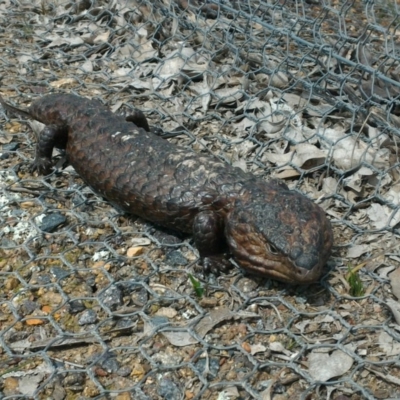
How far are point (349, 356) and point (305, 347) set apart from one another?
18cm

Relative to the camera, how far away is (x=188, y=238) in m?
3.85

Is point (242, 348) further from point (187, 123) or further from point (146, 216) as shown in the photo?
point (187, 123)

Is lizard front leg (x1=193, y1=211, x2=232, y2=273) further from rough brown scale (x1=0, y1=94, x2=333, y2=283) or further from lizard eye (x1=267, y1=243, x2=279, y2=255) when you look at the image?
lizard eye (x1=267, y1=243, x2=279, y2=255)

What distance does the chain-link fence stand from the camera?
307 cm

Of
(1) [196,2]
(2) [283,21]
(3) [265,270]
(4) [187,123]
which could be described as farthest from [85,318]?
(1) [196,2]

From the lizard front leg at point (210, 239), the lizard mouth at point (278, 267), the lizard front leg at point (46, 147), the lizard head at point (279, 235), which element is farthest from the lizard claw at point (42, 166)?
the lizard mouth at point (278, 267)

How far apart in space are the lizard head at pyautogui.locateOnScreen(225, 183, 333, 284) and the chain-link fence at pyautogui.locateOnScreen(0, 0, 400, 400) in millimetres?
169

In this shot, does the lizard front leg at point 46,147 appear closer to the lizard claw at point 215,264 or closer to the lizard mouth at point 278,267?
the lizard claw at point 215,264

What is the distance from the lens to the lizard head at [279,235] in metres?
3.23

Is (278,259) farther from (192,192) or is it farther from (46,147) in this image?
(46,147)

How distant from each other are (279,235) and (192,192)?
597 mm

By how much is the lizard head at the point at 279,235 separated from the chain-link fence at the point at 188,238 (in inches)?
6.7

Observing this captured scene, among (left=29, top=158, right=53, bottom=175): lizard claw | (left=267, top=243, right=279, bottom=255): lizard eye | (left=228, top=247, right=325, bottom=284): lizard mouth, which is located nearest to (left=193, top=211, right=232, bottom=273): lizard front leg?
(left=228, top=247, right=325, bottom=284): lizard mouth

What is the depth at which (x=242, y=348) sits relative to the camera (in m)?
3.13
